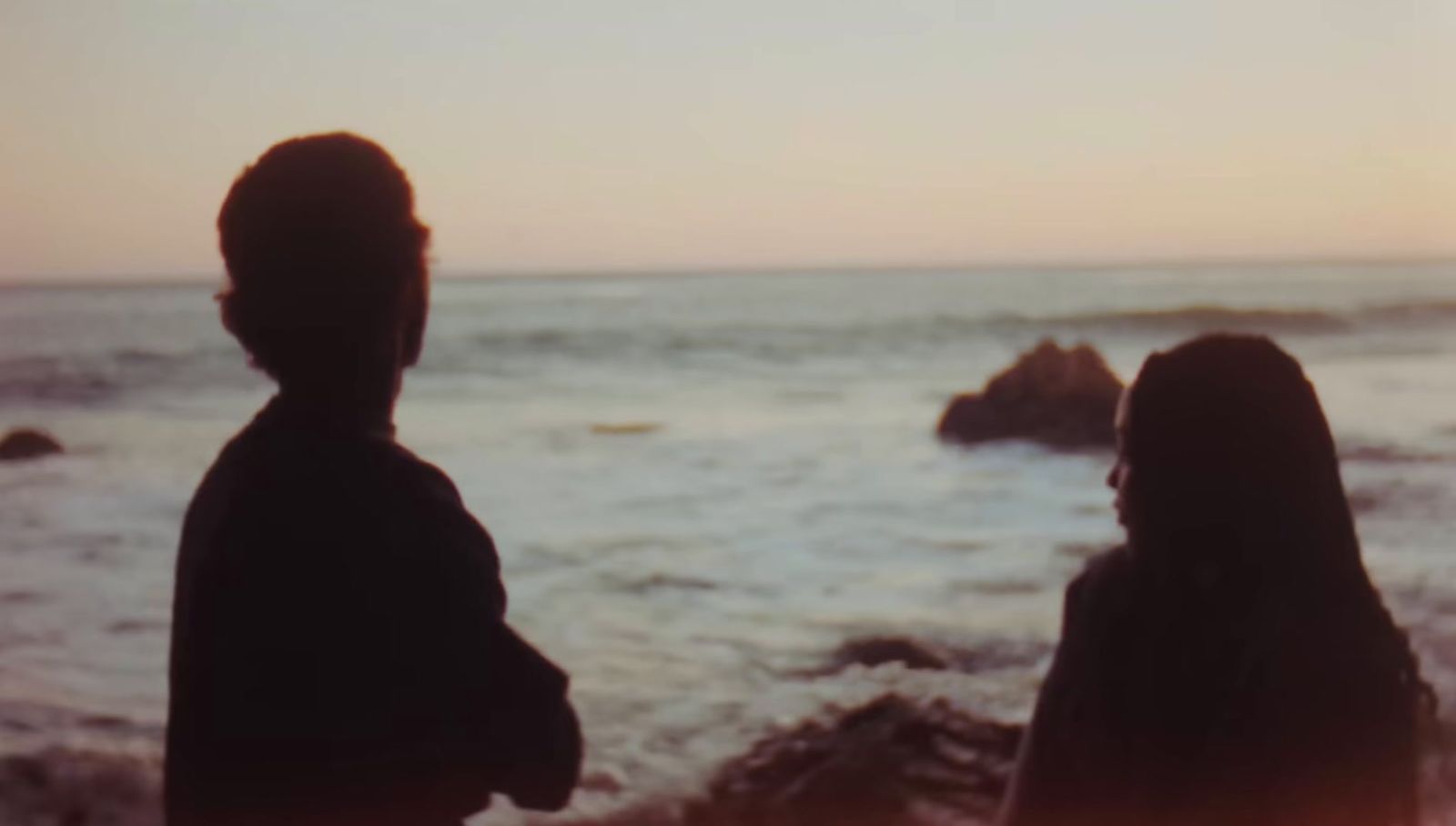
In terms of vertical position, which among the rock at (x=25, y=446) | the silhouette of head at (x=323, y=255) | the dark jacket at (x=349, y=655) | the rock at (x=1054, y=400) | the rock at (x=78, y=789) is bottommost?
the rock at (x=78, y=789)

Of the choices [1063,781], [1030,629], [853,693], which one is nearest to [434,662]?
[1063,781]

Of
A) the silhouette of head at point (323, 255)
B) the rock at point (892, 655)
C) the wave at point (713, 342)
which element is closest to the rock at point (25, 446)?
the wave at point (713, 342)

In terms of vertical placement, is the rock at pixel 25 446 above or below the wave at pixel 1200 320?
below

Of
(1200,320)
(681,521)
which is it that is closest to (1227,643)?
(681,521)

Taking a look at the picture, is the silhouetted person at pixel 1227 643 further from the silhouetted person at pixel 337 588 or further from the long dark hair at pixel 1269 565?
the silhouetted person at pixel 337 588

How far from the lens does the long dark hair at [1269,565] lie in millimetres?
1342

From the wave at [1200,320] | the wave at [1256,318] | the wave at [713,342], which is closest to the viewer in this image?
the wave at [713,342]

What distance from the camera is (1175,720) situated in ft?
4.77

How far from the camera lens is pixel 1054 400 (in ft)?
32.7

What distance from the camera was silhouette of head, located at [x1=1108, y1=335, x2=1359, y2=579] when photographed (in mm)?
1387

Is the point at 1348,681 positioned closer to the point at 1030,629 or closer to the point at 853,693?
the point at 853,693

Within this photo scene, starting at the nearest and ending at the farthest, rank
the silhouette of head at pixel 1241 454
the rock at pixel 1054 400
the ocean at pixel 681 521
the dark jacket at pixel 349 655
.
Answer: the dark jacket at pixel 349 655
the silhouette of head at pixel 1241 454
the ocean at pixel 681 521
the rock at pixel 1054 400

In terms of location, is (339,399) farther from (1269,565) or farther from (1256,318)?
(1256,318)

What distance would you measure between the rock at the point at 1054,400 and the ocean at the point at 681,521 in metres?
0.32
